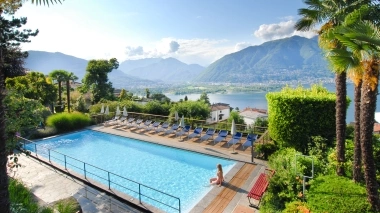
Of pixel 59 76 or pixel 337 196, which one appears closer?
pixel 337 196

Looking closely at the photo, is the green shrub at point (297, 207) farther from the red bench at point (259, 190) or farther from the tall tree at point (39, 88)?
the tall tree at point (39, 88)

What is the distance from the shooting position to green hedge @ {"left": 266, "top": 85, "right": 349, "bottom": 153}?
8.70 metres

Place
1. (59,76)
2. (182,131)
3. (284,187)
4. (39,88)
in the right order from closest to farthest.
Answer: (284,187), (182,131), (39,88), (59,76)

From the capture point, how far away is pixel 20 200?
17.2ft

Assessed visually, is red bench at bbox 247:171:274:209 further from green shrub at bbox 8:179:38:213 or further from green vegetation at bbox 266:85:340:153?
green shrub at bbox 8:179:38:213

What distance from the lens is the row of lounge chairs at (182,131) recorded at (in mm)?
12188

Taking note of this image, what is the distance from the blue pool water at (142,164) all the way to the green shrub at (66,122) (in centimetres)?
90

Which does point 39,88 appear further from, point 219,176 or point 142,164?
point 219,176

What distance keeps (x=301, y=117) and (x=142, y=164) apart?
297 inches

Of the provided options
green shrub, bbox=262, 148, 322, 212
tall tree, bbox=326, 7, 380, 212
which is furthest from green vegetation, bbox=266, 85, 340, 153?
tall tree, bbox=326, 7, 380, 212

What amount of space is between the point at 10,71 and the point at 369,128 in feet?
82.7

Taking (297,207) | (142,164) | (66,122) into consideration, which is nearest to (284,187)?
(297,207)

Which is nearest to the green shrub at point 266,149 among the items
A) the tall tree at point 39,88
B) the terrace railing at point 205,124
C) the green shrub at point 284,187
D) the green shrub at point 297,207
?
the terrace railing at point 205,124

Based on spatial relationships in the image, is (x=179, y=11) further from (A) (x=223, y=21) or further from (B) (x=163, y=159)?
(B) (x=163, y=159)
